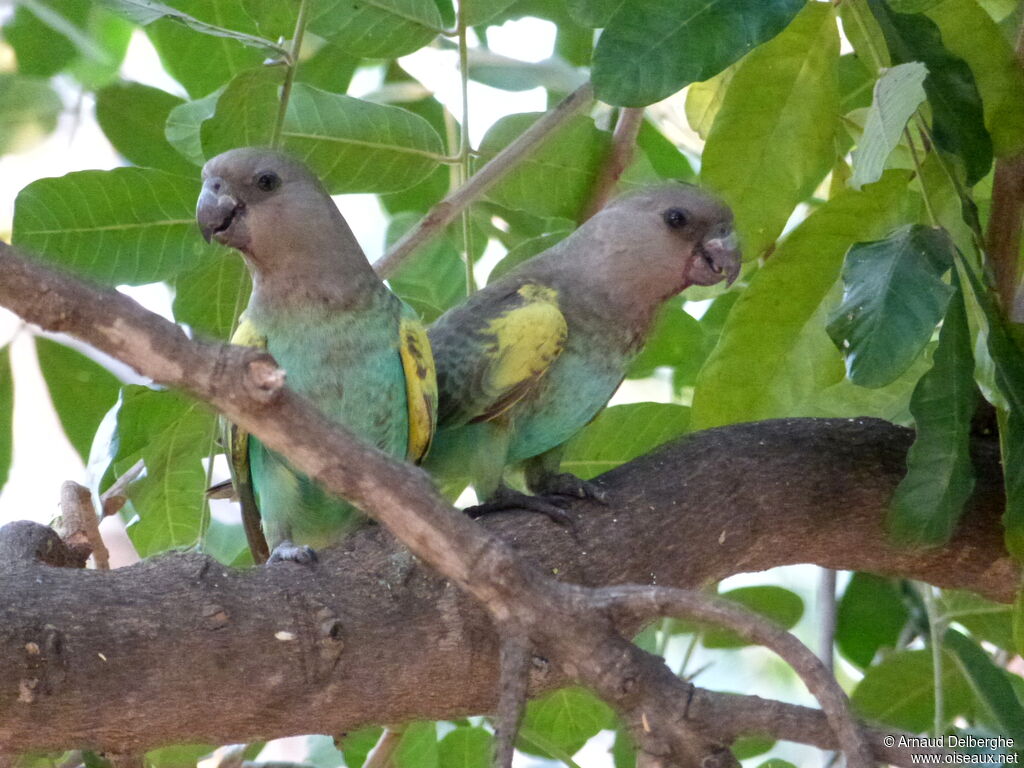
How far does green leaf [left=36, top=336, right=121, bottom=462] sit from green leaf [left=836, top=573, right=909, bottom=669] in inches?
64.6

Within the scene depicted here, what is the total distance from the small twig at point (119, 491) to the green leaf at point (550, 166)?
831 mm

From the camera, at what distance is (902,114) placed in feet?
4.59

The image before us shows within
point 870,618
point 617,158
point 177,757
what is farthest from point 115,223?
point 870,618

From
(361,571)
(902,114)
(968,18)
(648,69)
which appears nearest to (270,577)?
(361,571)

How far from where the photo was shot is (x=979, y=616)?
7.08 feet

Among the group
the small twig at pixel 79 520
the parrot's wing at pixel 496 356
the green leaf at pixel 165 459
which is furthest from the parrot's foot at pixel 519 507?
the small twig at pixel 79 520

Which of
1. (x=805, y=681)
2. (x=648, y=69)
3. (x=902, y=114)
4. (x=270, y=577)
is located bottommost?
(x=805, y=681)

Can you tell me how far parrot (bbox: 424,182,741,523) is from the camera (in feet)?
6.48

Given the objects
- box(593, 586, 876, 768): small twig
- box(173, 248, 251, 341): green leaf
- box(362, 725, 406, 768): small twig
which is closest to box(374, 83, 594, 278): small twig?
box(173, 248, 251, 341): green leaf

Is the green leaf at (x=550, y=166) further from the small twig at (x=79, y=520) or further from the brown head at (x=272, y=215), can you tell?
the small twig at (x=79, y=520)

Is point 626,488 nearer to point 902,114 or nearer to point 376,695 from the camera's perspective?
point 376,695

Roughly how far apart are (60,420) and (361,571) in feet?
3.15

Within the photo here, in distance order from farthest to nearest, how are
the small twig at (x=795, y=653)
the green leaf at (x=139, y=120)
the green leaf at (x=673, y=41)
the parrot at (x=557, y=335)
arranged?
the green leaf at (x=139, y=120)
the parrot at (x=557, y=335)
the green leaf at (x=673, y=41)
the small twig at (x=795, y=653)

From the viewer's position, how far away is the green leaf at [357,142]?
2.05 metres
